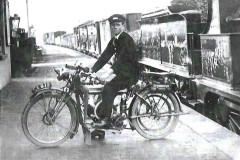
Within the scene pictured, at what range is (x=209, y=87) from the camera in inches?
238

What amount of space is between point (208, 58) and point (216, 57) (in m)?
0.44

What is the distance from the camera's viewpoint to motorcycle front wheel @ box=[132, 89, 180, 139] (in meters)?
4.61

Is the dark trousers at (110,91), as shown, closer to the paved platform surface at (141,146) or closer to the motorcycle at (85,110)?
the motorcycle at (85,110)

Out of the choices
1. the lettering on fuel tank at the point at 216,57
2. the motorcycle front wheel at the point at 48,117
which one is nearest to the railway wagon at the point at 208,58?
the lettering on fuel tank at the point at 216,57

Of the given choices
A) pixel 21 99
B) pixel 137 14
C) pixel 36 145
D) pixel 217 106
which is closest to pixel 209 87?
pixel 217 106

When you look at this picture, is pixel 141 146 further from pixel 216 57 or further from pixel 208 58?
pixel 208 58

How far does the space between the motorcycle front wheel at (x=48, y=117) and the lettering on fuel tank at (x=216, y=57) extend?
2.29 meters

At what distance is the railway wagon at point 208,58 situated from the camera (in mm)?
5289

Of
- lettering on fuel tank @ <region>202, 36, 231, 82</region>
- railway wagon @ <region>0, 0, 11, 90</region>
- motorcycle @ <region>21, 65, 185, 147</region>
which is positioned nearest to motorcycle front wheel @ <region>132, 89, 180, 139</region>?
motorcycle @ <region>21, 65, 185, 147</region>

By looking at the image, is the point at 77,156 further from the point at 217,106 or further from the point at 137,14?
the point at 137,14

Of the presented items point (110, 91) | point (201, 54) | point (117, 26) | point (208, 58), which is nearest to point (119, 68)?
point (110, 91)

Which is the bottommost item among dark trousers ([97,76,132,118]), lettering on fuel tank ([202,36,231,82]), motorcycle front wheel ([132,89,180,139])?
motorcycle front wheel ([132,89,180,139])

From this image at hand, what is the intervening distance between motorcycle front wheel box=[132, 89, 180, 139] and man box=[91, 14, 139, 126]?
28 centimetres

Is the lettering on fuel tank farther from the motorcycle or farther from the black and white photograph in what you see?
the motorcycle
